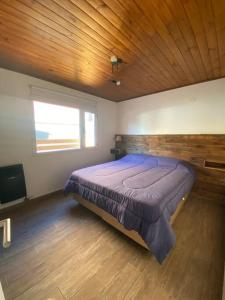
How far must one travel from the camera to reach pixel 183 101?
3.04m

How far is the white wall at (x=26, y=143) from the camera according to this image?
2289 mm

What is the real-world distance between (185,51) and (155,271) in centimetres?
265

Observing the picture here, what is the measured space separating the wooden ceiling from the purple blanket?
1.80 metres

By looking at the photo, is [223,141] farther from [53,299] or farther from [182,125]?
[53,299]

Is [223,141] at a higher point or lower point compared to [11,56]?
lower

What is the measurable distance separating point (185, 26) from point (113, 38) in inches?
30.0

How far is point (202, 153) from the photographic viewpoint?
2.79m

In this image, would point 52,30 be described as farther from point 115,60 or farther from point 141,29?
point 141,29

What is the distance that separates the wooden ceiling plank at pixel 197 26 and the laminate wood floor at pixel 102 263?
2.48 m

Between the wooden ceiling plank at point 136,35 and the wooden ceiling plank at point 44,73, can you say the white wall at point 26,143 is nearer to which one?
the wooden ceiling plank at point 44,73

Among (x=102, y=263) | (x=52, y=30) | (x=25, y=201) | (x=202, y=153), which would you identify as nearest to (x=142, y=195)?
(x=102, y=263)

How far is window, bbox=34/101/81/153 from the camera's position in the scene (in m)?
2.77

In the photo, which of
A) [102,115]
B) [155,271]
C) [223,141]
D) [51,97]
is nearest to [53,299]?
[155,271]

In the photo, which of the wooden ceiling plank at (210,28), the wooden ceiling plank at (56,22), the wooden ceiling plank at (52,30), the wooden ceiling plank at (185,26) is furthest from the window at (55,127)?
the wooden ceiling plank at (210,28)
